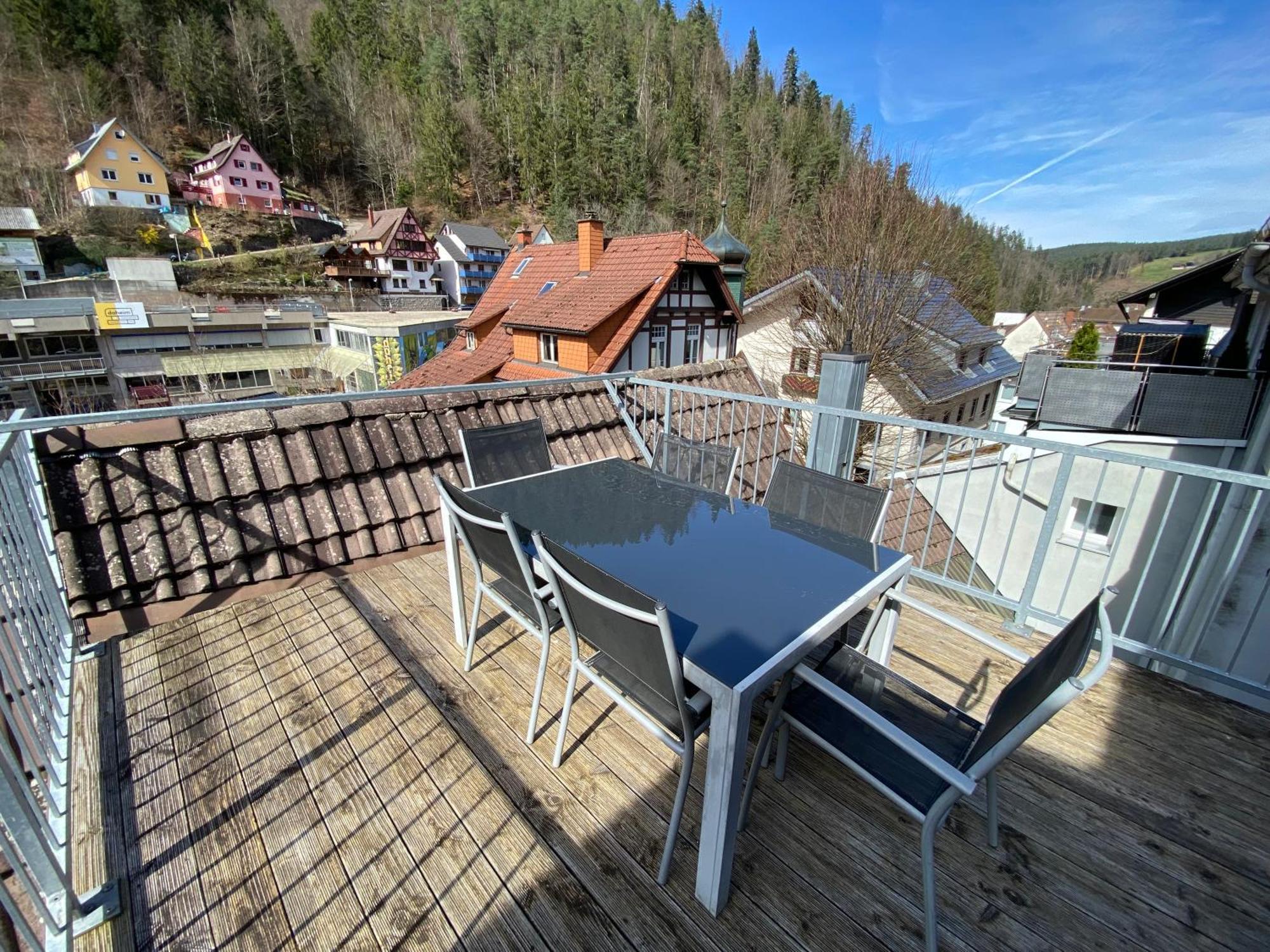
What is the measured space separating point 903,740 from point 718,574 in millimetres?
628

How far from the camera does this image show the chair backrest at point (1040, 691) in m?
1.02

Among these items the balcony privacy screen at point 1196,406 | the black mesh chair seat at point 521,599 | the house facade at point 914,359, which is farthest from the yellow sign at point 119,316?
the balcony privacy screen at point 1196,406

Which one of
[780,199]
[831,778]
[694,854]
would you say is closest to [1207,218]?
[831,778]

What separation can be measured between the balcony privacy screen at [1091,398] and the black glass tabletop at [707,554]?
9875mm

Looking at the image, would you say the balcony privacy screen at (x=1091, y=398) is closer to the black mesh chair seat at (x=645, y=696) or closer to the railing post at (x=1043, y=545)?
the railing post at (x=1043, y=545)

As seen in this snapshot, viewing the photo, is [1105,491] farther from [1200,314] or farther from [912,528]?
[1200,314]

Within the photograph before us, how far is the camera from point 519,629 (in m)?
Result: 2.43

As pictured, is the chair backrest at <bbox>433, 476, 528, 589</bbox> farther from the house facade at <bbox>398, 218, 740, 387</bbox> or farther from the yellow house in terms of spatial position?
the yellow house

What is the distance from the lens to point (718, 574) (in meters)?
1.58

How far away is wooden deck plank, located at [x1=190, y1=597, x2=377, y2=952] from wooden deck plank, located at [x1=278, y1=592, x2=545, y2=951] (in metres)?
0.17

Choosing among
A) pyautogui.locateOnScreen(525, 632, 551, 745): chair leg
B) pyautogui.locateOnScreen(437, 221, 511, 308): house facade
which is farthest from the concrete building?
pyautogui.locateOnScreen(525, 632, 551, 745): chair leg

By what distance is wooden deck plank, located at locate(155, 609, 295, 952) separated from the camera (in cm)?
129

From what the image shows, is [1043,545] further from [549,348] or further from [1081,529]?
[549,348]

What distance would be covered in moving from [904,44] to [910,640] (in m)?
23.1
